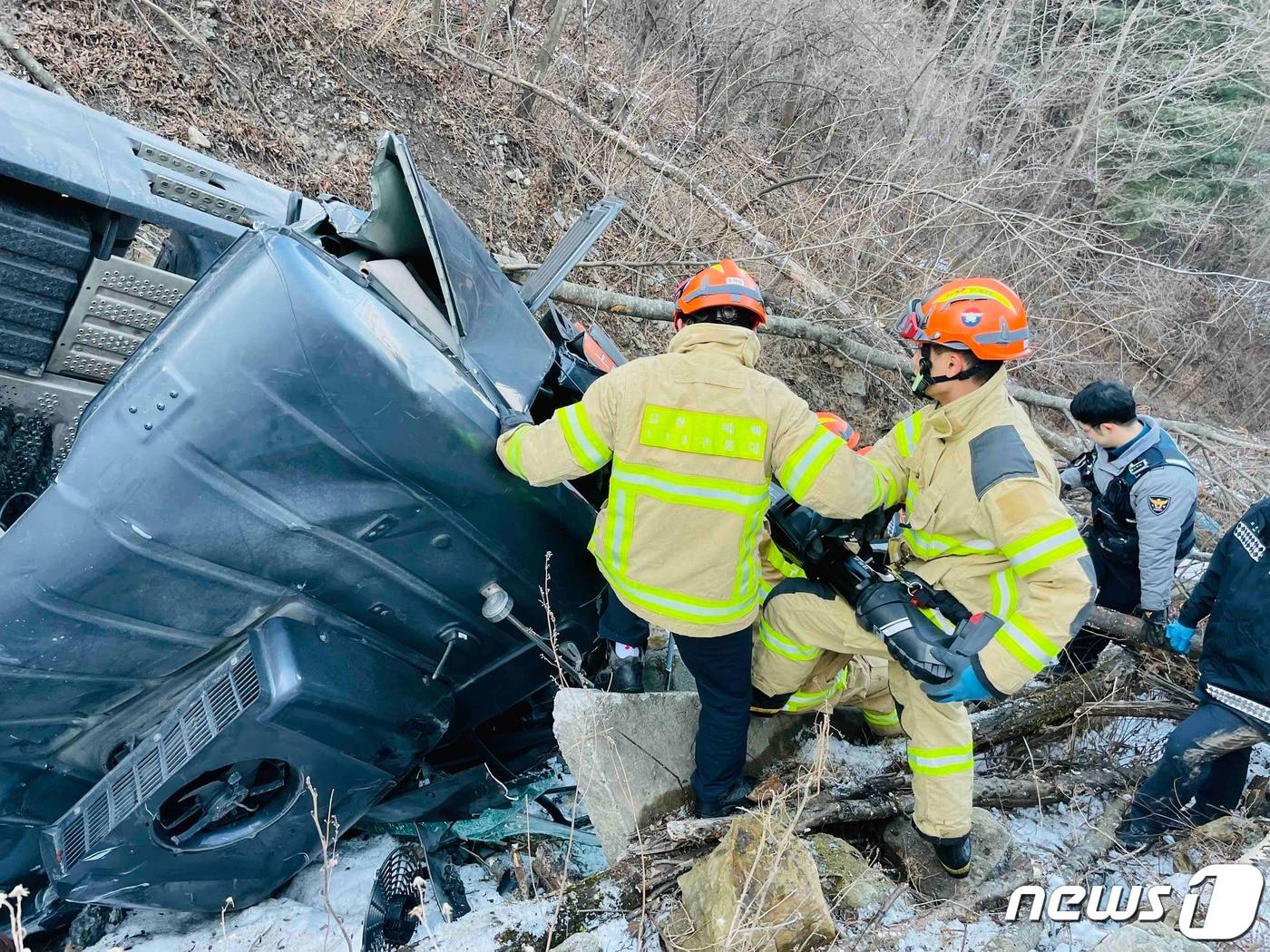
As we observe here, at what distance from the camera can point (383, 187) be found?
2352mm

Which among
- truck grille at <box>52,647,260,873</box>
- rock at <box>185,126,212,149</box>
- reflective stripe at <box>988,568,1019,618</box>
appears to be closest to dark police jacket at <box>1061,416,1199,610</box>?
reflective stripe at <box>988,568,1019,618</box>

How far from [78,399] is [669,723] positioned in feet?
7.02

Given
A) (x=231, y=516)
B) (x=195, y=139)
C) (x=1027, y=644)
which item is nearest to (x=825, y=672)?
(x=1027, y=644)

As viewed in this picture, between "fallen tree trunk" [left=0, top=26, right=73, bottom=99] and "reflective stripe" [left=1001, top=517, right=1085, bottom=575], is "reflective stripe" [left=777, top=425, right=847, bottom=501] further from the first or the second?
"fallen tree trunk" [left=0, top=26, right=73, bottom=99]

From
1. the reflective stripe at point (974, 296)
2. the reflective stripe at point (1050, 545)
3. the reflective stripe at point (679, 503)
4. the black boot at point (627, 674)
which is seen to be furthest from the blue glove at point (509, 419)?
the reflective stripe at point (1050, 545)

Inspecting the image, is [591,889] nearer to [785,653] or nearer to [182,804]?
[785,653]

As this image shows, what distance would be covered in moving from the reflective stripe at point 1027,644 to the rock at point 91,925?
2788mm

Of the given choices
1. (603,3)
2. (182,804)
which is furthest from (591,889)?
(603,3)

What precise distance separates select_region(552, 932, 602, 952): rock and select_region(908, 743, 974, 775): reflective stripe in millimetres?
1111

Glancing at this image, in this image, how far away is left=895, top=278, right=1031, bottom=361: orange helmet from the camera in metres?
2.16

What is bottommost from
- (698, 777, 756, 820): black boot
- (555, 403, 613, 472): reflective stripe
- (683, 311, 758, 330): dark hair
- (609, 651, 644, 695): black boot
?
(698, 777, 756, 820): black boot

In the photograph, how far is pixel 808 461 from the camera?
2.14 meters

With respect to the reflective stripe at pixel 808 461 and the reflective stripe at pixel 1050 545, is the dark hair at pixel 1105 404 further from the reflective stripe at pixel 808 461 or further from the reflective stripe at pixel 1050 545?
Answer: the reflective stripe at pixel 808 461
